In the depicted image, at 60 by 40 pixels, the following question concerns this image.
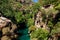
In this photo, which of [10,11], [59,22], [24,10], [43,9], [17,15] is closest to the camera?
[59,22]

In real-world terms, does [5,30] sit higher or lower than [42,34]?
lower

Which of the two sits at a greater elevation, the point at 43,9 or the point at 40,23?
the point at 43,9

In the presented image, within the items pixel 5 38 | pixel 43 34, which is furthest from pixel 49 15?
pixel 5 38

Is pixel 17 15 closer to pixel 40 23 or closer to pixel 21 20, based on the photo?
pixel 21 20

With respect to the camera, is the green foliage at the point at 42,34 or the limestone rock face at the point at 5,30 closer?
the green foliage at the point at 42,34

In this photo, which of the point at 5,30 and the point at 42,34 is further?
the point at 5,30

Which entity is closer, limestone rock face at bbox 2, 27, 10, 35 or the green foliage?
the green foliage

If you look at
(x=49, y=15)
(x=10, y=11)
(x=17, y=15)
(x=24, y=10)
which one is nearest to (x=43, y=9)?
(x=49, y=15)

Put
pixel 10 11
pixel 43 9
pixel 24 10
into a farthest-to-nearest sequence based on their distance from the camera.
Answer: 1. pixel 24 10
2. pixel 10 11
3. pixel 43 9

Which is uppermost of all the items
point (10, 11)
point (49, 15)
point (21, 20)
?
point (49, 15)

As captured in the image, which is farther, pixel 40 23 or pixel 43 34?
pixel 40 23
